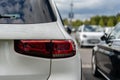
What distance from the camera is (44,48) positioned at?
10.00ft

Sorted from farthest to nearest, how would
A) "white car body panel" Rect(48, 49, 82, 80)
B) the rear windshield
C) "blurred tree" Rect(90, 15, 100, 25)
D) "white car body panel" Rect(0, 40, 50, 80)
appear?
"blurred tree" Rect(90, 15, 100, 25) → the rear windshield → "white car body panel" Rect(48, 49, 82, 80) → "white car body panel" Rect(0, 40, 50, 80)

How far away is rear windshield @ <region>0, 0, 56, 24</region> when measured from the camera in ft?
10.5

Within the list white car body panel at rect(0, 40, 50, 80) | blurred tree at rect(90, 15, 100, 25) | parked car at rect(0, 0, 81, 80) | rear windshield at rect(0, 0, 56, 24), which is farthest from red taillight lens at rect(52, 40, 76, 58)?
blurred tree at rect(90, 15, 100, 25)

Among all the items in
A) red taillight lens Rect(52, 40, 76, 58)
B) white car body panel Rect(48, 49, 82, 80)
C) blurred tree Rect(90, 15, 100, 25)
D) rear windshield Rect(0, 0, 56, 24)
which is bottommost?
white car body panel Rect(48, 49, 82, 80)

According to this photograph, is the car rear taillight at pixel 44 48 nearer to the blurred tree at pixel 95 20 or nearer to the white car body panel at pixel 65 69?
the white car body panel at pixel 65 69

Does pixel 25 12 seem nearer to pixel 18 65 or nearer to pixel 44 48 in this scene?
pixel 44 48

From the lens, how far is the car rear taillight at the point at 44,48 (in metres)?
3.00

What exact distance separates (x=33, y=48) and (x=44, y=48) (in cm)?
10

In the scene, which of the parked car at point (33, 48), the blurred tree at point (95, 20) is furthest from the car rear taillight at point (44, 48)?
the blurred tree at point (95, 20)

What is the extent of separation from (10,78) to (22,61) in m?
0.19

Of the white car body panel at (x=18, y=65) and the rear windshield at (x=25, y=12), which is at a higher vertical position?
the rear windshield at (x=25, y=12)

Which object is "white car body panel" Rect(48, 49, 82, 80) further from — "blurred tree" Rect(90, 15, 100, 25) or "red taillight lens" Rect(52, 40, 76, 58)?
"blurred tree" Rect(90, 15, 100, 25)

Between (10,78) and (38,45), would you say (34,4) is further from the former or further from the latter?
(10,78)

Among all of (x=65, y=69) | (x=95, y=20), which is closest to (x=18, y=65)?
(x=65, y=69)
